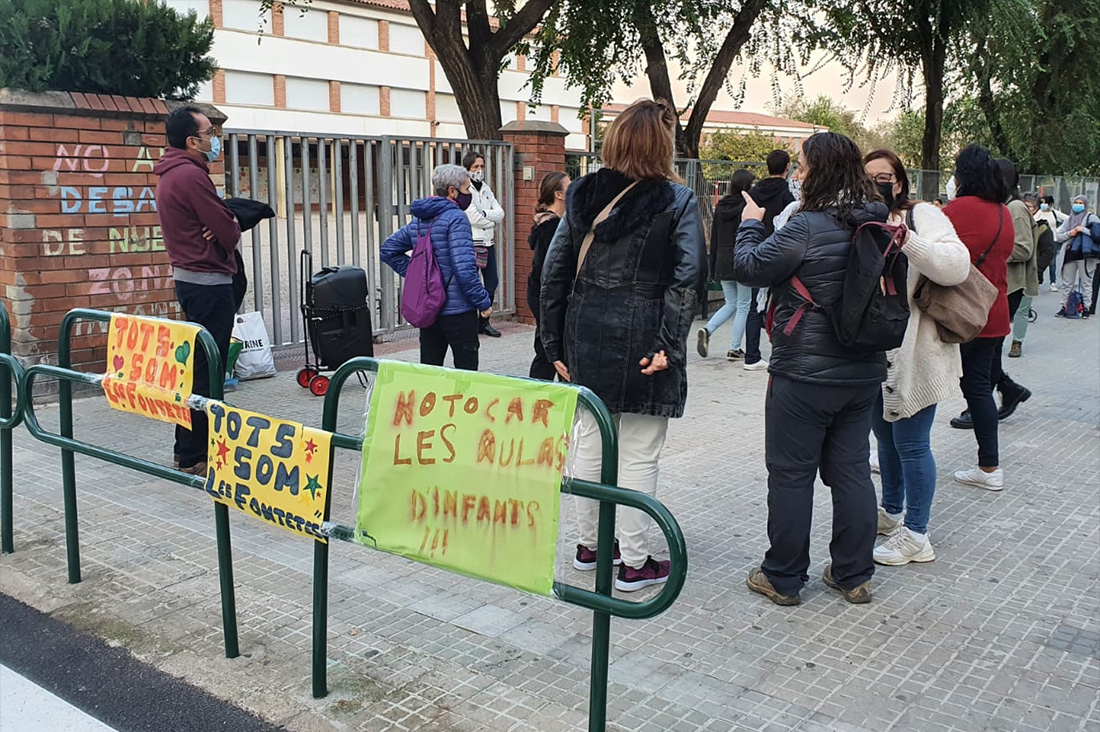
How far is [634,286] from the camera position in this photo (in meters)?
4.23

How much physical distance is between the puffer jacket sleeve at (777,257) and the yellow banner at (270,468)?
1.75 meters

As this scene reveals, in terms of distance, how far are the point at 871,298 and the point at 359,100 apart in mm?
47360

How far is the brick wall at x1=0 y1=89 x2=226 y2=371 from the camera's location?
24.7ft

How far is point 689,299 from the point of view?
13.7ft

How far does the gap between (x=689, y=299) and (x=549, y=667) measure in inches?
59.6

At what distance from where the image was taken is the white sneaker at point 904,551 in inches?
189

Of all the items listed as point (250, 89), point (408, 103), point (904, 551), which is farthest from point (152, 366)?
point (408, 103)

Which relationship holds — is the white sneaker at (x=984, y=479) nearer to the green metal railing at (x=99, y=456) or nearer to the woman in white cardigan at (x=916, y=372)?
the woman in white cardigan at (x=916, y=372)

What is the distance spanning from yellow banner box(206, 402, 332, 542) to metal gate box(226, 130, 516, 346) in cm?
496

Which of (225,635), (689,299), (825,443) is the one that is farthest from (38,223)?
(825,443)

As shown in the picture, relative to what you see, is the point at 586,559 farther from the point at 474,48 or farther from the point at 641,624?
the point at 474,48

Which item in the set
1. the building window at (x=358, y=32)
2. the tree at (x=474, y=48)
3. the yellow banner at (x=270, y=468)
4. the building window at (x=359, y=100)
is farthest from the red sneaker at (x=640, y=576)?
the building window at (x=358, y=32)

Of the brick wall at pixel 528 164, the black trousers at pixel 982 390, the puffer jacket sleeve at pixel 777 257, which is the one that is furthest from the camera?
the brick wall at pixel 528 164

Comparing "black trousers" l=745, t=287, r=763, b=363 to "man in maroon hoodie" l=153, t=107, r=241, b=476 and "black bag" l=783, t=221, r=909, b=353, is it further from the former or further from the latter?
"black bag" l=783, t=221, r=909, b=353
